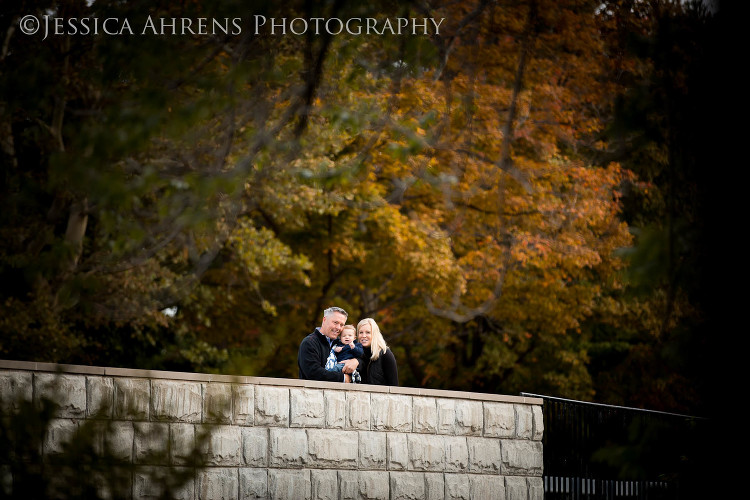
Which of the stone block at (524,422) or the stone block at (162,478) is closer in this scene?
the stone block at (162,478)

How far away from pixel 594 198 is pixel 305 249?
673 centimetres

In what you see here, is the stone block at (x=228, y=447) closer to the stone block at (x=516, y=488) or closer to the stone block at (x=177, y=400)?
the stone block at (x=177, y=400)

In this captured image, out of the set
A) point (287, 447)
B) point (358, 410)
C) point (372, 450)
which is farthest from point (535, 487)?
Result: point (287, 447)

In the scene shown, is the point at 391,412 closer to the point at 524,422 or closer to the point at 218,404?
the point at 524,422

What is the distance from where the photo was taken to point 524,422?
39.5 feet

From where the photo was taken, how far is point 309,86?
4.23m

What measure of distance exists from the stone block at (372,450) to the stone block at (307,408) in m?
0.56

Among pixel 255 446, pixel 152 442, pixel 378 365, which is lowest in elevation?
pixel 255 446

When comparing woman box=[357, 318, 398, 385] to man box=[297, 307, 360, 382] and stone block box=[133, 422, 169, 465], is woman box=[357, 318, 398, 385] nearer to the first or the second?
man box=[297, 307, 360, 382]

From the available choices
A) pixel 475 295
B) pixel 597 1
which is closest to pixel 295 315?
pixel 475 295

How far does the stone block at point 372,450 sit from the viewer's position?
10.4m

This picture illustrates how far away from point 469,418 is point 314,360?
222 cm

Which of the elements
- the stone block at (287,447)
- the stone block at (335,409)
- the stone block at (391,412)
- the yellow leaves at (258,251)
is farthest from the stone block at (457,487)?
the yellow leaves at (258,251)

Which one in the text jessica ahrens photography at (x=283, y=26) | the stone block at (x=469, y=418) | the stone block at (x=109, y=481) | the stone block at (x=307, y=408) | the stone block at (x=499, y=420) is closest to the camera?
the stone block at (x=109, y=481)
